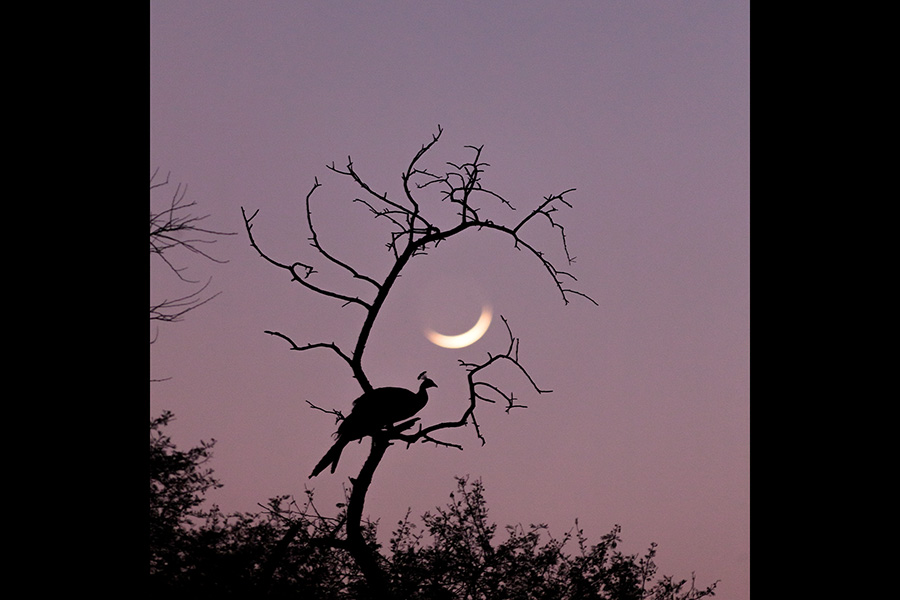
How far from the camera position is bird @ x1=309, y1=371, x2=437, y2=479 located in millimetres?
5520

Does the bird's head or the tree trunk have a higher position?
the bird's head

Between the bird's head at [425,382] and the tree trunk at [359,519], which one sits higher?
the bird's head at [425,382]

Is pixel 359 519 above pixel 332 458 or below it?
below

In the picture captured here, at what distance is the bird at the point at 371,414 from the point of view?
552cm

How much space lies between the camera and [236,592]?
615cm

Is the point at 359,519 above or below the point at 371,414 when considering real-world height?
below

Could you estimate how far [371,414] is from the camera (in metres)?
5.51

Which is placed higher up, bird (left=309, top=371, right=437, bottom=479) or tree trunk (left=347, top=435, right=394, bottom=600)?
bird (left=309, top=371, right=437, bottom=479)
